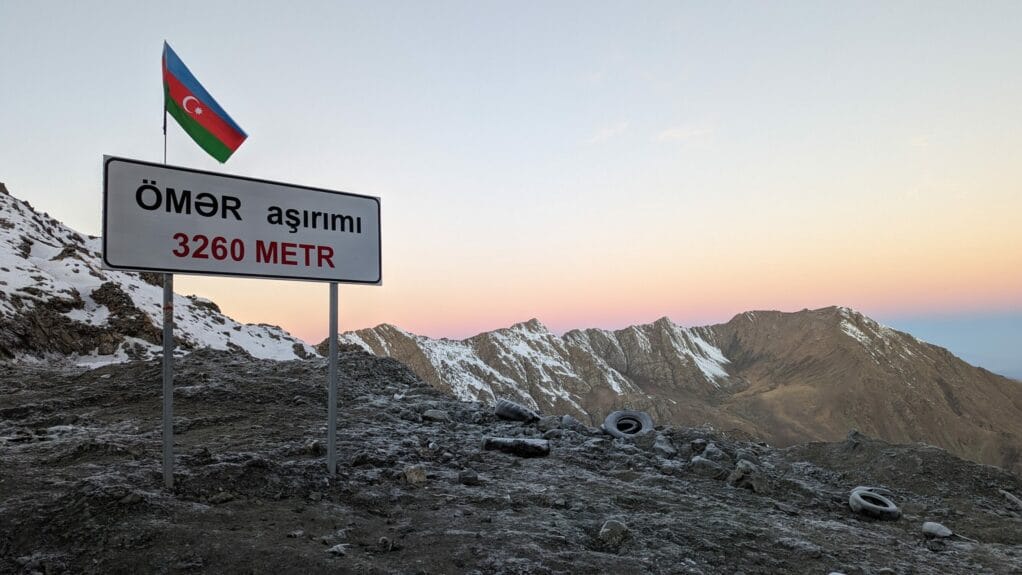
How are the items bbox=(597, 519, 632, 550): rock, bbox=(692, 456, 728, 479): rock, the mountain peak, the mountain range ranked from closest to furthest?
1. bbox=(597, 519, 632, 550): rock
2. bbox=(692, 456, 728, 479): rock
3. the mountain range
4. the mountain peak

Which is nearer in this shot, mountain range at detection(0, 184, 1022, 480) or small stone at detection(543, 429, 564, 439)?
small stone at detection(543, 429, 564, 439)

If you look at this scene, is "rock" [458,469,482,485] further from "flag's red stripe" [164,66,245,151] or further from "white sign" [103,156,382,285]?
"flag's red stripe" [164,66,245,151]

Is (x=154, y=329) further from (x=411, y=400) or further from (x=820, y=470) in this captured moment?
(x=820, y=470)

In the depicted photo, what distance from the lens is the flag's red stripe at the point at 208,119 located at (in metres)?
5.54

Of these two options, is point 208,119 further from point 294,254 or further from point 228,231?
point 294,254

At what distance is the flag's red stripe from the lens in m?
5.54

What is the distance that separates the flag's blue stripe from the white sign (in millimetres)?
1192

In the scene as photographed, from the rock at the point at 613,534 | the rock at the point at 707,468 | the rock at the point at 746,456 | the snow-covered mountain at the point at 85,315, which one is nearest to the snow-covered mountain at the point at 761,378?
the snow-covered mountain at the point at 85,315

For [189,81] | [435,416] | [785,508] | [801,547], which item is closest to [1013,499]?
[785,508]

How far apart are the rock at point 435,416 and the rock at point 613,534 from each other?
5.23 m

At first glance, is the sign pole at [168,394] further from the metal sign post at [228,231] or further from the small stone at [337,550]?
the small stone at [337,550]

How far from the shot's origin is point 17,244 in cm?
2612

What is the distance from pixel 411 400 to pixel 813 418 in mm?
140908

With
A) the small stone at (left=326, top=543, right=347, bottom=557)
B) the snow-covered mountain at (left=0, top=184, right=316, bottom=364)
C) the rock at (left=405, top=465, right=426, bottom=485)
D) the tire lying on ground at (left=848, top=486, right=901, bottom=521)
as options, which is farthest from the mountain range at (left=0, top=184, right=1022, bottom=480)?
the tire lying on ground at (left=848, top=486, right=901, bottom=521)
